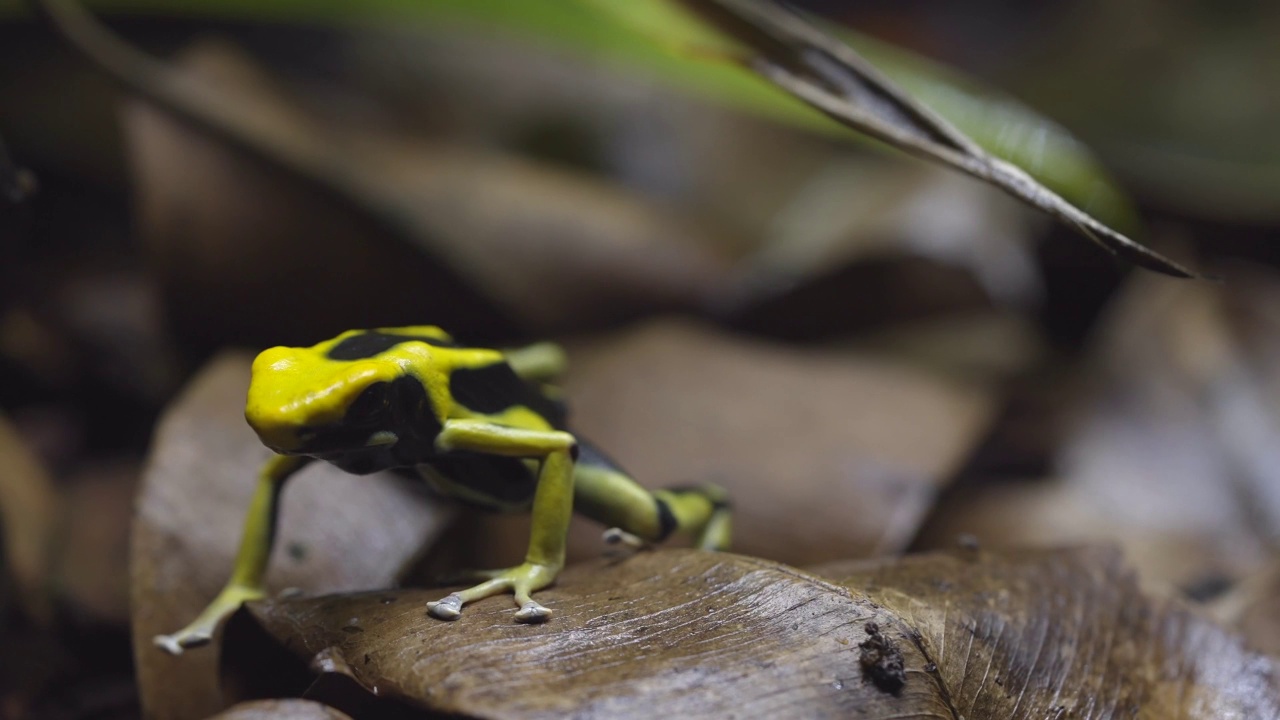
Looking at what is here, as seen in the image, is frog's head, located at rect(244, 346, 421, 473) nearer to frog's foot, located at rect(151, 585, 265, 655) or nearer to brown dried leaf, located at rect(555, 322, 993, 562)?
frog's foot, located at rect(151, 585, 265, 655)

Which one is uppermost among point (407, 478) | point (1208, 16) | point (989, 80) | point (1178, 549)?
point (1208, 16)

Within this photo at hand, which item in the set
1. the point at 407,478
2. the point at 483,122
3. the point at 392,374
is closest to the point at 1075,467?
the point at 407,478

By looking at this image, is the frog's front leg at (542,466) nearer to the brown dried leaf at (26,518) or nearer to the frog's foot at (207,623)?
the frog's foot at (207,623)

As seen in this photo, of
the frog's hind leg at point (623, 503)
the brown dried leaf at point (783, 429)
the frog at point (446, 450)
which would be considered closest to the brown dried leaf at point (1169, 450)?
the brown dried leaf at point (783, 429)

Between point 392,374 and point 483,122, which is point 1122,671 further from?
point 483,122

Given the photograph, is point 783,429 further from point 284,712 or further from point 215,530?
point 284,712
